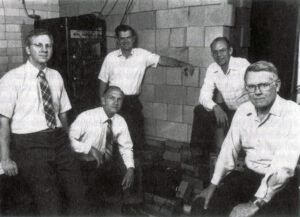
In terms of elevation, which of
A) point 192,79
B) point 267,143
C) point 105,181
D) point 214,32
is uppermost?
point 214,32

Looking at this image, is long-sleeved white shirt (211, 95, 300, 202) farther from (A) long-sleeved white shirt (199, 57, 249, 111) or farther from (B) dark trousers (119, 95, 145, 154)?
(B) dark trousers (119, 95, 145, 154)

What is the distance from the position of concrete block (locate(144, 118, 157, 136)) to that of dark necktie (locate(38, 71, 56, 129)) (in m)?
2.20

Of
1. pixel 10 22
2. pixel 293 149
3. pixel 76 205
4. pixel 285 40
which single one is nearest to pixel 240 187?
pixel 293 149

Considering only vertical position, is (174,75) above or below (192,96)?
above

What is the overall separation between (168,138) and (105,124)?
1384 millimetres

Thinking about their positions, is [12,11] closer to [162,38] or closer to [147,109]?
[162,38]

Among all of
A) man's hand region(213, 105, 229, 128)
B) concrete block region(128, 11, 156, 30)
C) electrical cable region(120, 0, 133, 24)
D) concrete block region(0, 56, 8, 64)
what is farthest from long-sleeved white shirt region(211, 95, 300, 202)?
concrete block region(0, 56, 8, 64)

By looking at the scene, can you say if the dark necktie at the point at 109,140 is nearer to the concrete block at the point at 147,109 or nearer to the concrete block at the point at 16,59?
the concrete block at the point at 147,109

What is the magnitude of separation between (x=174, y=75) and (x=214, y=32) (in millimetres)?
824

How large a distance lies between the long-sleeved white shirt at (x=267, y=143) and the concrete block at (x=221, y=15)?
1.65 meters

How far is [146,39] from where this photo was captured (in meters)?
4.67

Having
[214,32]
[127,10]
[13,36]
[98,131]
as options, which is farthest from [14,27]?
[214,32]

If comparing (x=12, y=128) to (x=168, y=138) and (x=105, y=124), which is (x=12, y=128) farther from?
(x=168, y=138)

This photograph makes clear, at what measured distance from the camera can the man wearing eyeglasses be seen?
208 centimetres
